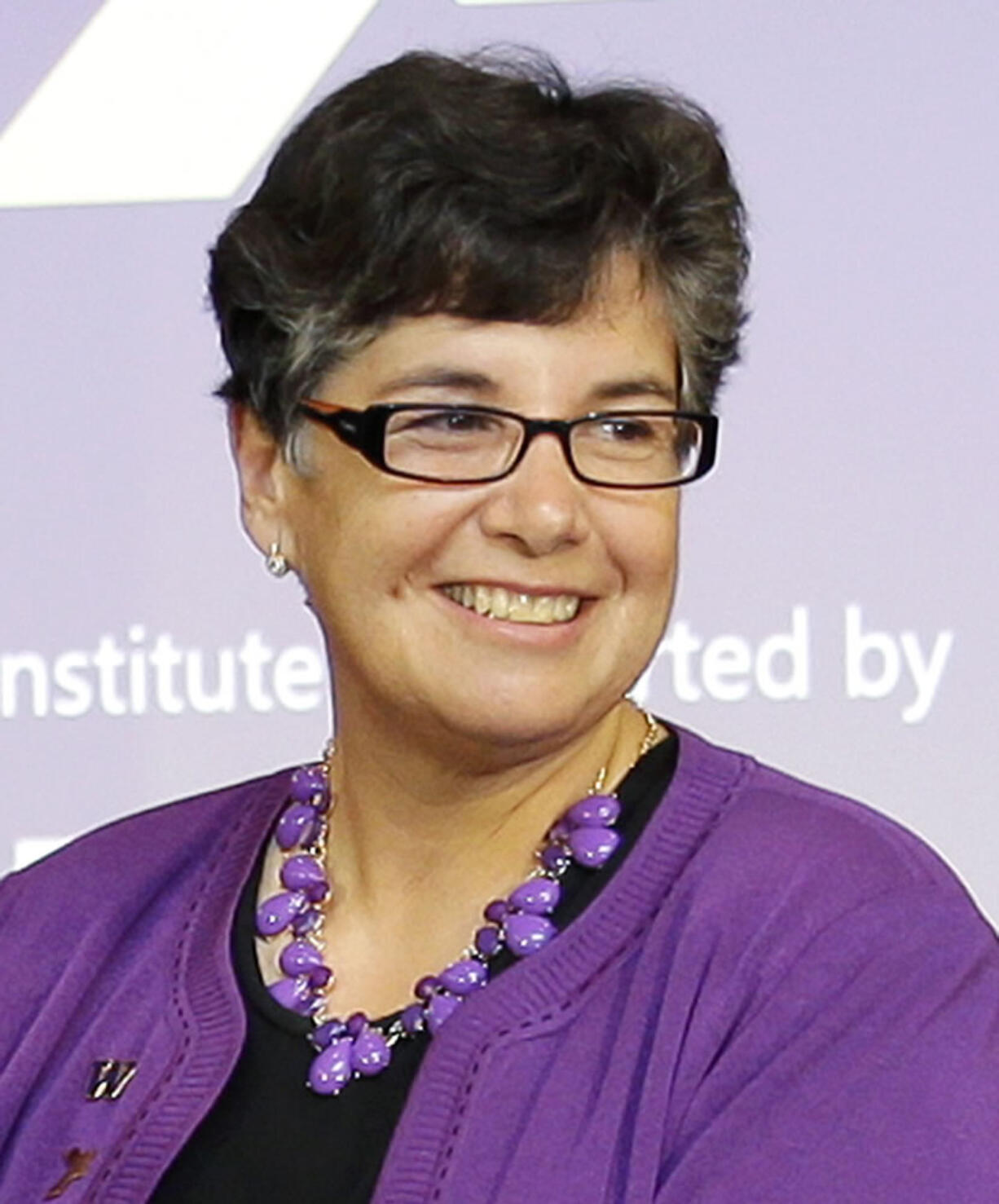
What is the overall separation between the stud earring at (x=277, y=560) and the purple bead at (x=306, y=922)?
0.22 metres

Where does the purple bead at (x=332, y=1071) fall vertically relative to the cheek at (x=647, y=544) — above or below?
below

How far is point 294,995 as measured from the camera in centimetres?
Result: 170

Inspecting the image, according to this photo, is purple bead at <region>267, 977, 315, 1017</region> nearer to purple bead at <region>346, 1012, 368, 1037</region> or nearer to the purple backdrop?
purple bead at <region>346, 1012, 368, 1037</region>

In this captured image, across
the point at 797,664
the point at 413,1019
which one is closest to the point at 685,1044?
the point at 413,1019

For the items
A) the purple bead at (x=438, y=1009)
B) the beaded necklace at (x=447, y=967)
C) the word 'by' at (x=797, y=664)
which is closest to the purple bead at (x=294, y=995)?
the beaded necklace at (x=447, y=967)

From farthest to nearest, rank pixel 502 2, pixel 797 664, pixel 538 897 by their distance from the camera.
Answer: pixel 502 2 < pixel 797 664 < pixel 538 897

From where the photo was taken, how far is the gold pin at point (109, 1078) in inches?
65.5

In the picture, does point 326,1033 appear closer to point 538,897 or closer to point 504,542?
point 538,897

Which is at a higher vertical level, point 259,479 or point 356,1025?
point 259,479

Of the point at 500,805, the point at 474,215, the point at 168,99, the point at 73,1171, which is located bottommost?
the point at 73,1171

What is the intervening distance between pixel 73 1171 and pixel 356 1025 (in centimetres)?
19

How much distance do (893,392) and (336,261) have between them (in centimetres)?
103

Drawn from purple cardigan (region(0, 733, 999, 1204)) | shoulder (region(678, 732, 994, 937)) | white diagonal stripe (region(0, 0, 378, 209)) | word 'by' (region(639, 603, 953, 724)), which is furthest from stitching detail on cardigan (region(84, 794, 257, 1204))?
white diagonal stripe (region(0, 0, 378, 209))

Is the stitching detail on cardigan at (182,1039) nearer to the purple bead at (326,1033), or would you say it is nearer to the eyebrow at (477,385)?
the purple bead at (326,1033)
